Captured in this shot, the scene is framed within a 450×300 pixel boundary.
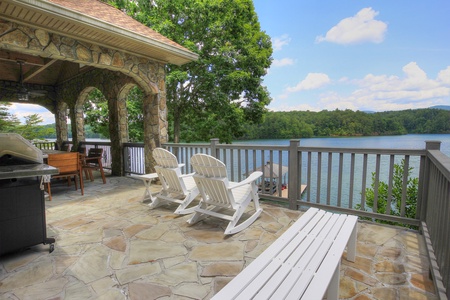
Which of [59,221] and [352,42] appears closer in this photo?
[59,221]

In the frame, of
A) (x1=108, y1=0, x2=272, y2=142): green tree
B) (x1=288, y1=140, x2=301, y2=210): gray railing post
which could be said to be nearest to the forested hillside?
(x1=108, y1=0, x2=272, y2=142): green tree

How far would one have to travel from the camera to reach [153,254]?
2385 millimetres

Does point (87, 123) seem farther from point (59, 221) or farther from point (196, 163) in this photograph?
point (196, 163)

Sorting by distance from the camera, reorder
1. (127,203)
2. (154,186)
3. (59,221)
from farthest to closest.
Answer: (154,186) → (127,203) → (59,221)

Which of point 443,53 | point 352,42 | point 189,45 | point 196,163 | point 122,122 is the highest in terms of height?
point 352,42

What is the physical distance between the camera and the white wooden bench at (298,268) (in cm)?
116

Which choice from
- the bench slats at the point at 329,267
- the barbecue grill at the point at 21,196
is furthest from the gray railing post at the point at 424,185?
the barbecue grill at the point at 21,196

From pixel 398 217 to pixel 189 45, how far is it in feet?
30.5

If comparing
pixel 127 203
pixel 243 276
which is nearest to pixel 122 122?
pixel 127 203

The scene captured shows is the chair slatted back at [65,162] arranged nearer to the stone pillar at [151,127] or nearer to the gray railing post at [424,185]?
the stone pillar at [151,127]

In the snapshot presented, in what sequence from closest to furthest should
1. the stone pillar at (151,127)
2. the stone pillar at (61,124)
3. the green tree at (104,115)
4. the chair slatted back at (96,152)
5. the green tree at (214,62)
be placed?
the stone pillar at (151,127) → the chair slatted back at (96,152) → the green tree at (104,115) → the stone pillar at (61,124) → the green tree at (214,62)

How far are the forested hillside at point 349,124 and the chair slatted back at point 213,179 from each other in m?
7.60

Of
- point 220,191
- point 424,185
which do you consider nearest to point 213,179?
point 220,191

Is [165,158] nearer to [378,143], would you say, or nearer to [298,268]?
[298,268]
